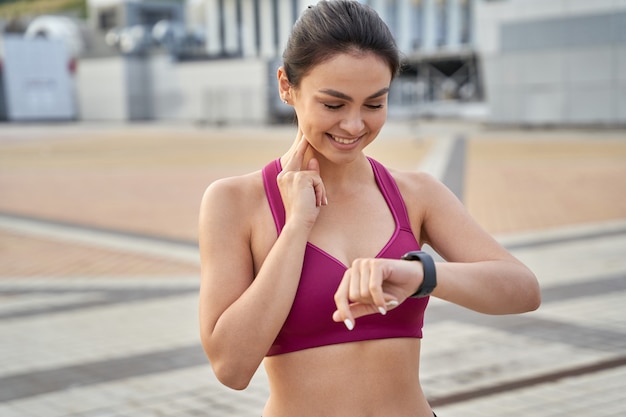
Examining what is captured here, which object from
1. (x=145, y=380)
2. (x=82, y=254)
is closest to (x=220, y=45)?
(x=82, y=254)

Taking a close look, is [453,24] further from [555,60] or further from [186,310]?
[186,310]

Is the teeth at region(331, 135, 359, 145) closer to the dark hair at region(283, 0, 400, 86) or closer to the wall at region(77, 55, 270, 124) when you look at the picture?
the dark hair at region(283, 0, 400, 86)

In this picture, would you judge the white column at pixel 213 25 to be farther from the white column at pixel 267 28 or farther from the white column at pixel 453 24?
the white column at pixel 453 24

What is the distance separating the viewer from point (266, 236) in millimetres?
1798

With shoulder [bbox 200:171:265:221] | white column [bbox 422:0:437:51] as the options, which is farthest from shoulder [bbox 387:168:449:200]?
white column [bbox 422:0:437:51]

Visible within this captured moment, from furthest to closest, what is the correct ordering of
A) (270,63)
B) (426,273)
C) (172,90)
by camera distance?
1. (172,90)
2. (270,63)
3. (426,273)

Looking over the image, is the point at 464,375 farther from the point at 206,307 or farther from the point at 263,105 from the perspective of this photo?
the point at 263,105

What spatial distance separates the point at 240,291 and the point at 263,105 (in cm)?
4807

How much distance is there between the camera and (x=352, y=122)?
67.4 inches

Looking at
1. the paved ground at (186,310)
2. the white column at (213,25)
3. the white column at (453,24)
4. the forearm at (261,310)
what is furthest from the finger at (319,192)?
the white column at (213,25)

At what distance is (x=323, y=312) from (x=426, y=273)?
246 millimetres

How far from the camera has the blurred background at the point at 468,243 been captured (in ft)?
15.8

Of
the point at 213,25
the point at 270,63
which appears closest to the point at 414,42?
the point at 270,63

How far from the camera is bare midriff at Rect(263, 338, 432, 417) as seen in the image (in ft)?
5.82
